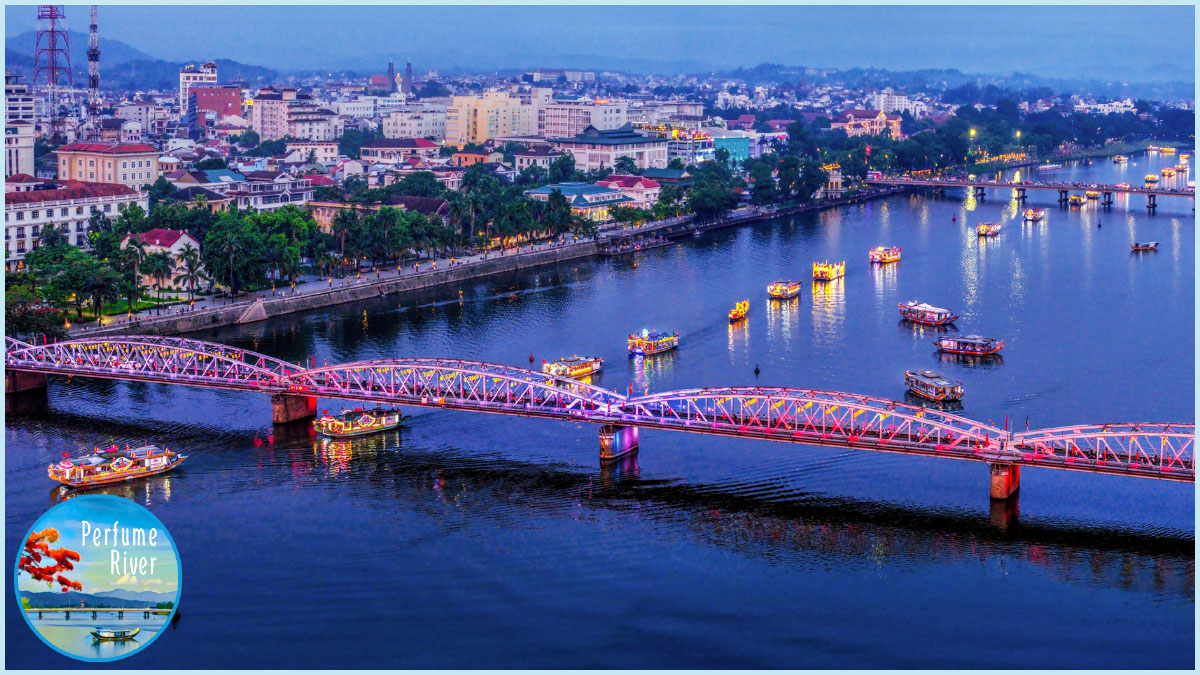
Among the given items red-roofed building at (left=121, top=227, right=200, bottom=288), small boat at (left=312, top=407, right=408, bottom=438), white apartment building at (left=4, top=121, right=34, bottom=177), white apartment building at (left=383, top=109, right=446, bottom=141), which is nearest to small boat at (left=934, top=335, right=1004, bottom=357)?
small boat at (left=312, top=407, right=408, bottom=438)

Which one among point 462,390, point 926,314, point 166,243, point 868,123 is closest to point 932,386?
point 926,314

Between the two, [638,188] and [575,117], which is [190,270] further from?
[575,117]

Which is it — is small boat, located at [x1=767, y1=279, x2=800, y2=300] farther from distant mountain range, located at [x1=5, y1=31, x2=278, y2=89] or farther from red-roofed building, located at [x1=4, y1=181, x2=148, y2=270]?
distant mountain range, located at [x1=5, y1=31, x2=278, y2=89]

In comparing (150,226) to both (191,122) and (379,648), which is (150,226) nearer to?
(379,648)

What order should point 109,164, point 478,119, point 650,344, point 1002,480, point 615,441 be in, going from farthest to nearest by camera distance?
point 478,119, point 109,164, point 650,344, point 615,441, point 1002,480

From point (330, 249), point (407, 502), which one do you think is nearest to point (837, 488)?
point (407, 502)
